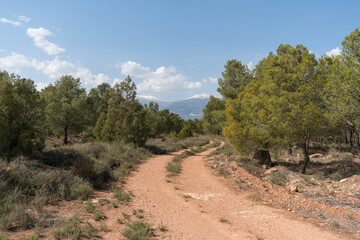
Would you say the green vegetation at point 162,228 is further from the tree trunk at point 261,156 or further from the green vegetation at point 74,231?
the tree trunk at point 261,156

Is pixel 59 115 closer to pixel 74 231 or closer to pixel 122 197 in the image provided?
pixel 122 197

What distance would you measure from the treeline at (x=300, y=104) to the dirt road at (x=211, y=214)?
4.77 m

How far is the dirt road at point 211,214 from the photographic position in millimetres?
6645

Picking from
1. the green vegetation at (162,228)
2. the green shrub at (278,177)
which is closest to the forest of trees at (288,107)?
the green shrub at (278,177)

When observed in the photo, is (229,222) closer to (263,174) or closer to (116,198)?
(116,198)

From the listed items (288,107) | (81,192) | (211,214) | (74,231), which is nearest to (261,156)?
(288,107)

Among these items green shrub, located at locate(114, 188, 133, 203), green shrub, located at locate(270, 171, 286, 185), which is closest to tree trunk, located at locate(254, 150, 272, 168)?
green shrub, located at locate(270, 171, 286, 185)

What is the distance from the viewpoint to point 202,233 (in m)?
6.62

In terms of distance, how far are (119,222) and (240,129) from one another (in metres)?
11.6

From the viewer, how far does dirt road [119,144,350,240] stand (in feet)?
21.8

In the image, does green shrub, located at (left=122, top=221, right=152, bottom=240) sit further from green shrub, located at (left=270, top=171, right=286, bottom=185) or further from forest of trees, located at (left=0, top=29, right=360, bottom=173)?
green shrub, located at (left=270, top=171, right=286, bottom=185)

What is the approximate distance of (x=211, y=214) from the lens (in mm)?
8258

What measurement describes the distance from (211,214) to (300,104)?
9551mm

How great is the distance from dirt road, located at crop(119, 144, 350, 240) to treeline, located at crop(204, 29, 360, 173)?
4767 millimetres
